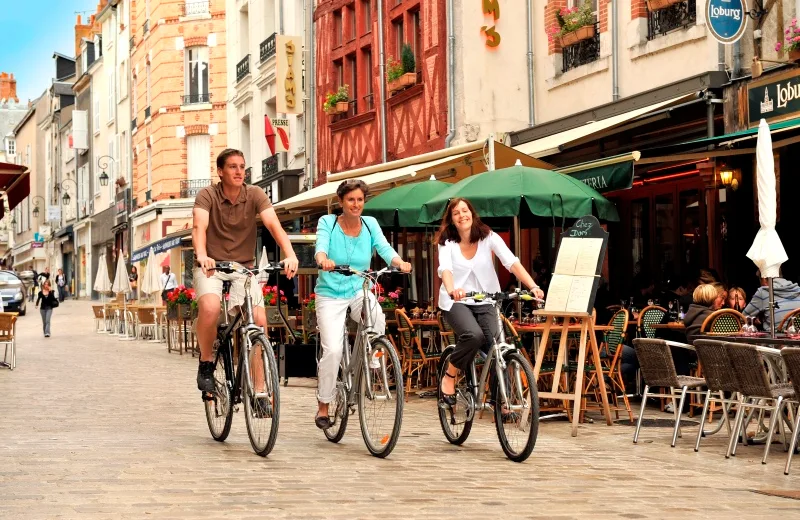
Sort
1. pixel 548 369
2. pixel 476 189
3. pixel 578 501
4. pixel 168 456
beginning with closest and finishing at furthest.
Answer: pixel 578 501
pixel 168 456
pixel 548 369
pixel 476 189

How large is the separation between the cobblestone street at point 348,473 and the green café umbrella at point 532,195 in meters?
1.99

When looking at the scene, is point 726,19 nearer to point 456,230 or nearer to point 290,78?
point 456,230

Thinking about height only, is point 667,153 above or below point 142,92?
below

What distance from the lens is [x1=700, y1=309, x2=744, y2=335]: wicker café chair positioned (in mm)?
10570

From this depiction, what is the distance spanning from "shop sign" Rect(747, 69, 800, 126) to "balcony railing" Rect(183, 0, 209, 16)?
3520 cm

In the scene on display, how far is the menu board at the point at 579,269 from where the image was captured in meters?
10.3

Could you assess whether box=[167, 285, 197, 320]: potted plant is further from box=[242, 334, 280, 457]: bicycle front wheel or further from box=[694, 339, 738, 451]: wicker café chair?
box=[694, 339, 738, 451]: wicker café chair

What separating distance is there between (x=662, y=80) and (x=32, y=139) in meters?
77.7

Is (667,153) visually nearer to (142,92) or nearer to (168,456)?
(168,456)

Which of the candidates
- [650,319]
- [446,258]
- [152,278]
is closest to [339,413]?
[446,258]

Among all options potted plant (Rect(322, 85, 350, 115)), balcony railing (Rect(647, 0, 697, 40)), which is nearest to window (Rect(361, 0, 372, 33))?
potted plant (Rect(322, 85, 350, 115))

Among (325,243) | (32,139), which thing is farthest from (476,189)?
(32,139)

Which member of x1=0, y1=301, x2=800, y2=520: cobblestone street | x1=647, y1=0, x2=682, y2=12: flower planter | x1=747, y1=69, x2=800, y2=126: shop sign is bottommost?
x1=0, y1=301, x2=800, y2=520: cobblestone street

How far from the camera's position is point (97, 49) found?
6388 cm
